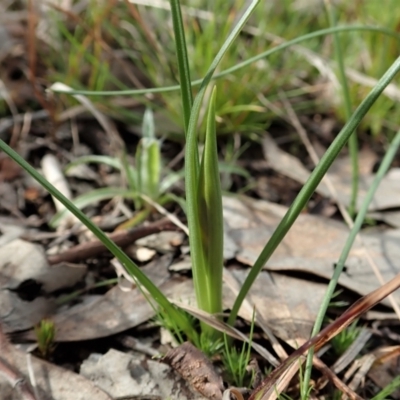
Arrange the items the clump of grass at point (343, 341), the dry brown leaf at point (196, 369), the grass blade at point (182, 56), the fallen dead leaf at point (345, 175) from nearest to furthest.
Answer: the grass blade at point (182, 56)
the dry brown leaf at point (196, 369)
the clump of grass at point (343, 341)
the fallen dead leaf at point (345, 175)

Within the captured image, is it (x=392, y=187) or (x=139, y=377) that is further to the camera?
(x=392, y=187)

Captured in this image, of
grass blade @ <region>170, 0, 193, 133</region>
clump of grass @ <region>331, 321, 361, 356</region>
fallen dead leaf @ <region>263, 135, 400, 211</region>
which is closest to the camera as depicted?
grass blade @ <region>170, 0, 193, 133</region>

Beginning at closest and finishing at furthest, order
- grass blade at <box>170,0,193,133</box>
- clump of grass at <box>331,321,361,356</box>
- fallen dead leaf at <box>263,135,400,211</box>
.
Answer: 1. grass blade at <box>170,0,193,133</box>
2. clump of grass at <box>331,321,361,356</box>
3. fallen dead leaf at <box>263,135,400,211</box>

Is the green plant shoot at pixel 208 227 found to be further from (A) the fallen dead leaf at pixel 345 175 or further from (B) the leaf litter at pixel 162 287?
(A) the fallen dead leaf at pixel 345 175

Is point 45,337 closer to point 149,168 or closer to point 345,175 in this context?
point 149,168

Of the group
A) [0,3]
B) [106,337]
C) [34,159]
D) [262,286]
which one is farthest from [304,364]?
[0,3]

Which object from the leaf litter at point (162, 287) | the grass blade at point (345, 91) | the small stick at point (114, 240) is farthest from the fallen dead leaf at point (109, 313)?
the grass blade at point (345, 91)

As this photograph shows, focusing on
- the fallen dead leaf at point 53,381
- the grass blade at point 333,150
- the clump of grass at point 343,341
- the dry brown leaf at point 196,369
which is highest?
the grass blade at point 333,150

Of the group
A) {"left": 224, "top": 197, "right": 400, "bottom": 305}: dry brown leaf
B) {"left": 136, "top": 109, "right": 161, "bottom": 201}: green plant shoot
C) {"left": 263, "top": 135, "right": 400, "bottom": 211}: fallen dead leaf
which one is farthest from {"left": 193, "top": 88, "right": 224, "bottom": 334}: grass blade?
{"left": 263, "top": 135, "right": 400, "bottom": 211}: fallen dead leaf

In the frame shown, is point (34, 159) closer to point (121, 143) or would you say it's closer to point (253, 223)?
point (121, 143)

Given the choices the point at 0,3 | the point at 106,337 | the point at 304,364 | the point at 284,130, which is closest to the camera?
the point at 304,364

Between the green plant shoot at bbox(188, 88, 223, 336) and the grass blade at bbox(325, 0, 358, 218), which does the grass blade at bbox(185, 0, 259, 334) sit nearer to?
the green plant shoot at bbox(188, 88, 223, 336)
